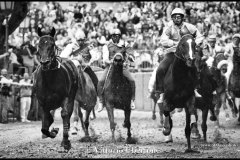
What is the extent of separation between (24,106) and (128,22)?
1218 centimetres

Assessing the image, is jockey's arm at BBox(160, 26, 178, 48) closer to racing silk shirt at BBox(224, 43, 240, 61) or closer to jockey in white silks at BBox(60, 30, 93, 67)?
jockey in white silks at BBox(60, 30, 93, 67)

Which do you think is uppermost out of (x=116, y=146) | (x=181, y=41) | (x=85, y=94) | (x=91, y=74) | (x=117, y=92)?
(x=181, y=41)

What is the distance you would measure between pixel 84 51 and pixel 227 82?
5616 millimetres

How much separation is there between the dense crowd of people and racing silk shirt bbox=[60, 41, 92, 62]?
10.3 meters

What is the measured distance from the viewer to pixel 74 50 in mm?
16734

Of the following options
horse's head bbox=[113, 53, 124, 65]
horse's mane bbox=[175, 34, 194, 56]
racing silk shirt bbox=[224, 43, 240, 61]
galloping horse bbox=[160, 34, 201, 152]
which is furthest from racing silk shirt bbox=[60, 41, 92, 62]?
racing silk shirt bbox=[224, 43, 240, 61]

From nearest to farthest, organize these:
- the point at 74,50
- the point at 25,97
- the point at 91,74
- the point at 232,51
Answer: the point at 74,50
the point at 91,74
the point at 232,51
the point at 25,97

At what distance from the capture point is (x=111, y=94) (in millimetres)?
15328

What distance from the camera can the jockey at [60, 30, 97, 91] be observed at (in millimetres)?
16672

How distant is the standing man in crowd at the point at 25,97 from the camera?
23734 mm

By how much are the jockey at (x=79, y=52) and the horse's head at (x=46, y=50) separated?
13.0ft

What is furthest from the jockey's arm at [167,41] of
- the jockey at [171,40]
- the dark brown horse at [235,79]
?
the dark brown horse at [235,79]

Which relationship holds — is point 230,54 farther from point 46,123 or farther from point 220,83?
point 46,123

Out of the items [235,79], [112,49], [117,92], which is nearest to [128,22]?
[235,79]
